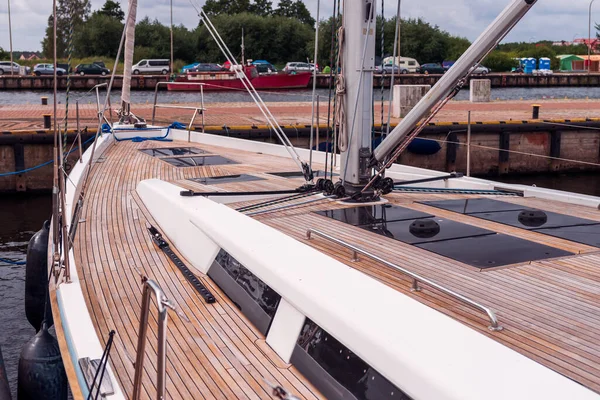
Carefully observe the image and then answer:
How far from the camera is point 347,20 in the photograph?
6.36m

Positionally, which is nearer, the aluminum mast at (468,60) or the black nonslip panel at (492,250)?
the black nonslip panel at (492,250)

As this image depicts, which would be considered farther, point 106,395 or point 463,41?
point 463,41

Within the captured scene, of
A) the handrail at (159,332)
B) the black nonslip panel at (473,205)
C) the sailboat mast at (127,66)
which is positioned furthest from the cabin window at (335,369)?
the sailboat mast at (127,66)

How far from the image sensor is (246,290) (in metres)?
4.45

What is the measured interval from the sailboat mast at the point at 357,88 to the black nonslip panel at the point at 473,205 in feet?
2.35

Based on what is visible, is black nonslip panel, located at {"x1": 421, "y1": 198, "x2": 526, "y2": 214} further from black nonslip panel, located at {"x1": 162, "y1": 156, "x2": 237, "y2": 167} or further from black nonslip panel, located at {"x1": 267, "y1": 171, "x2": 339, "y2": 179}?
black nonslip panel, located at {"x1": 162, "y1": 156, "x2": 237, "y2": 167}

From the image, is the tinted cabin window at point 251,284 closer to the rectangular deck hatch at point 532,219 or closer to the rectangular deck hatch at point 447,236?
the rectangular deck hatch at point 447,236

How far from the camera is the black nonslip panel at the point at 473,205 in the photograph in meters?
5.94

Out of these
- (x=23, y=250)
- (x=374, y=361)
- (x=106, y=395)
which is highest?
(x=374, y=361)

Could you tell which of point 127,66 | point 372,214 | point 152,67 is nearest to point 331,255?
point 372,214

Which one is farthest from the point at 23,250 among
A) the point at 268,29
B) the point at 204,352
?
the point at 268,29

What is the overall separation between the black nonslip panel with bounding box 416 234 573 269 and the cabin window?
54.2 inches

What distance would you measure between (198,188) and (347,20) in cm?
234

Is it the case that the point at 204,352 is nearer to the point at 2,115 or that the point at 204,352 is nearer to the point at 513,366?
the point at 513,366
